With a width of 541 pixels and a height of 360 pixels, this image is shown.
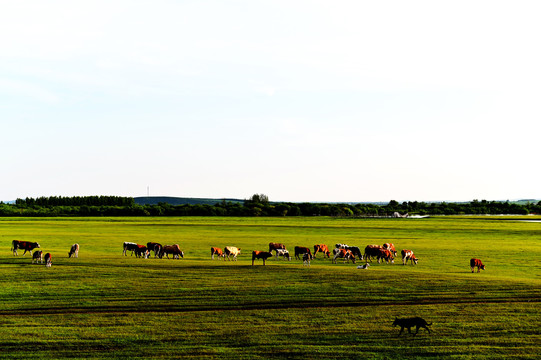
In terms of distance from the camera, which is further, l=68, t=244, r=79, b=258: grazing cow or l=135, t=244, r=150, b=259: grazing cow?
l=135, t=244, r=150, b=259: grazing cow

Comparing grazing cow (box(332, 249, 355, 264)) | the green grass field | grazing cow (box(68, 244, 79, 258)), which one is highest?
grazing cow (box(68, 244, 79, 258))

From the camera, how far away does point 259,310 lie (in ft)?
74.7

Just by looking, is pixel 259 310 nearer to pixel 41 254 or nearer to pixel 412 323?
pixel 412 323

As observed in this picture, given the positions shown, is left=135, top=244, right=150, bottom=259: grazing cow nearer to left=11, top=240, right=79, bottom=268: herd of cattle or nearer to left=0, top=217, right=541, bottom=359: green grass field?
left=0, top=217, right=541, bottom=359: green grass field

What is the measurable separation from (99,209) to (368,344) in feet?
539

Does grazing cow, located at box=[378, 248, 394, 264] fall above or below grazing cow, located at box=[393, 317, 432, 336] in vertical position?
above

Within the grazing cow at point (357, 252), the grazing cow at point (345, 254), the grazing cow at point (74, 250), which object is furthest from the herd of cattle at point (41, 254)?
the grazing cow at point (357, 252)

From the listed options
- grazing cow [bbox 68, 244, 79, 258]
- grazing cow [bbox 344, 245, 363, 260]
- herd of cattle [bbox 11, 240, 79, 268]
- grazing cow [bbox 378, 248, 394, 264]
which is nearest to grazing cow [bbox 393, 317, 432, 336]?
grazing cow [bbox 378, 248, 394, 264]

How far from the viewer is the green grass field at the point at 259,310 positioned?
17469 mm

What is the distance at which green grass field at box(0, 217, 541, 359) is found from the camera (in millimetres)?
17469

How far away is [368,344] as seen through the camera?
17.8 m

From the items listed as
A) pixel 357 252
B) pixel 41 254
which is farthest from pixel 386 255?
pixel 41 254

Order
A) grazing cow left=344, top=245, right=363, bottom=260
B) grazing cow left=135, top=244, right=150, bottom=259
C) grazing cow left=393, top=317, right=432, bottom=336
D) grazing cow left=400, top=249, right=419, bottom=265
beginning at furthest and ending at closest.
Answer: grazing cow left=344, top=245, right=363, bottom=260 → grazing cow left=135, top=244, right=150, bottom=259 → grazing cow left=400, top=249, right=419, bottom=265 → grazing cow left=393, top=317, right=432, bottom=336

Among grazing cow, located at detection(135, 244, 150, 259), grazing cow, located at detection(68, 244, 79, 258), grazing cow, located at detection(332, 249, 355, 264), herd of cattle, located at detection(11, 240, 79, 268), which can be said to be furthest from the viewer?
grazing cow, located at detection(135, 244, 150, 259)
